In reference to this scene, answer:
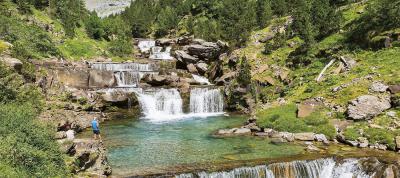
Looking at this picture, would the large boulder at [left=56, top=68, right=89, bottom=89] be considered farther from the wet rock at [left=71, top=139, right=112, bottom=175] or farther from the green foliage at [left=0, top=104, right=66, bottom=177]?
the green foliage at [left=0, top=104, right=66, bottom=177]

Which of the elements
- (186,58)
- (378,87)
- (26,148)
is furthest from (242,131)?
(186,58)

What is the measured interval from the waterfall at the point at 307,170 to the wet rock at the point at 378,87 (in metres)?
13.6

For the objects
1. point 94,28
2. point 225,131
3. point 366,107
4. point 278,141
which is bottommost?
point 278,141

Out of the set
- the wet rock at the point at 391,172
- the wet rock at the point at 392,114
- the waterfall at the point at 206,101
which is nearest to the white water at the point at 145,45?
the waterfall at the point at 206,101

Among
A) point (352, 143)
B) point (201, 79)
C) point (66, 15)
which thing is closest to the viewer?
point (352, 143)

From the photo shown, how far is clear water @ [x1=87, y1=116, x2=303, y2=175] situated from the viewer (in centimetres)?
2841

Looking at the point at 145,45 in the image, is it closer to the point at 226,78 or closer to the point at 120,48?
the point at 120,48

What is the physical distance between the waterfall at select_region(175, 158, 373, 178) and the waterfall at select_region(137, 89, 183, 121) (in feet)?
87.5

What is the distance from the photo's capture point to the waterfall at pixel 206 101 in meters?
54.2

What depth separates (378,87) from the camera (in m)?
39.3

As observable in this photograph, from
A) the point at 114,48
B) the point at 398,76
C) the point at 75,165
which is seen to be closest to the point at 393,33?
the point at 398,76

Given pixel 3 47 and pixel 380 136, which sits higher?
pixel 3 47

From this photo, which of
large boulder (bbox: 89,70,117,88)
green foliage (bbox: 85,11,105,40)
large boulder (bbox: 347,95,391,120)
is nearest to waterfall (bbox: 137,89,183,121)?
large boulder (bbox: 89,70,117,88)

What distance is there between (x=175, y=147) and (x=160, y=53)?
60.6m
